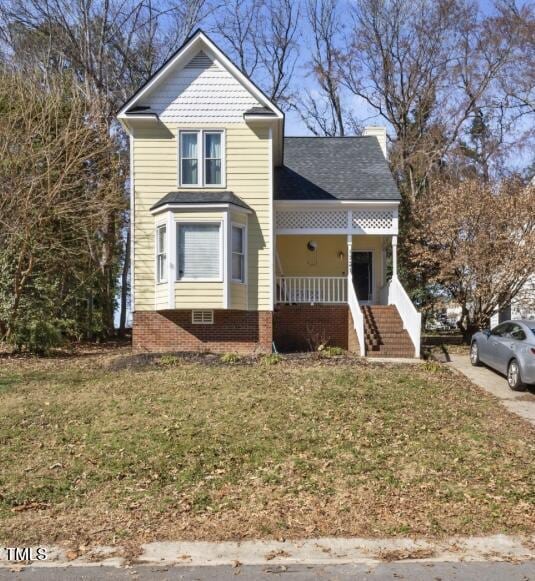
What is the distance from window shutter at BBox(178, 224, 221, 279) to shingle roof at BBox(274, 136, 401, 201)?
3.50 metres

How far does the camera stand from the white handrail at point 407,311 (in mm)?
15820

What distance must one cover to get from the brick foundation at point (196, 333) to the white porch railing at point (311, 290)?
80.7 inches

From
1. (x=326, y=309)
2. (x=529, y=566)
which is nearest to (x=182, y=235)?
(x=326, y=309)

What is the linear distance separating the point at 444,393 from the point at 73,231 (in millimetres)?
13578

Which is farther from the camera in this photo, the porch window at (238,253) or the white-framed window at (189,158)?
the white-framed window at (189,158)

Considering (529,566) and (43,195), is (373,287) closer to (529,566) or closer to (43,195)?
(43,195)

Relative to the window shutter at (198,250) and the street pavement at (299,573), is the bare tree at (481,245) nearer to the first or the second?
the window shutter at (198,250)

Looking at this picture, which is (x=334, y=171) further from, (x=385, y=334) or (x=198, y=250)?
(x=198, y=250)

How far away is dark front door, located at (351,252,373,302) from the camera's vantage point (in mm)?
21547

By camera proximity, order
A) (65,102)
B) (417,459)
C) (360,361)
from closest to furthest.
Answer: (417,459) < (360,361) < (65,102)

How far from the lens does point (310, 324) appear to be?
18.1 metres

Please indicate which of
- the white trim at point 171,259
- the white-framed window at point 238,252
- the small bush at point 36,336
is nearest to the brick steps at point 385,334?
the white-framed window at point 238,252

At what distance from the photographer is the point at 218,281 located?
52.1 feet

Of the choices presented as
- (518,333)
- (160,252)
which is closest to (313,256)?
(160,252)
